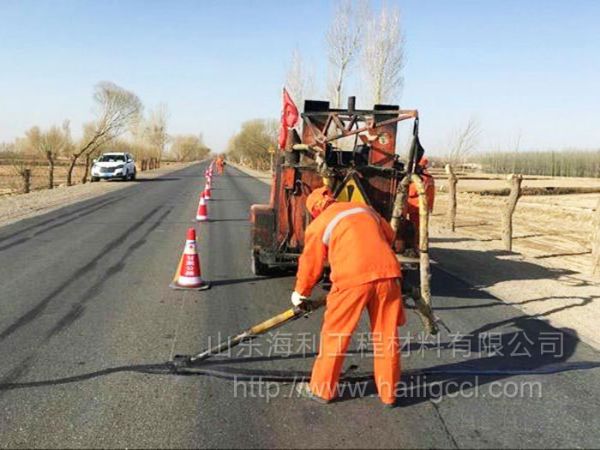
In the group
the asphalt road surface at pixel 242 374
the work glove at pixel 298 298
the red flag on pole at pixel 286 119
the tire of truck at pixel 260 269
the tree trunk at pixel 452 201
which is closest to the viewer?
the asphalt road surface at pixel 242 374

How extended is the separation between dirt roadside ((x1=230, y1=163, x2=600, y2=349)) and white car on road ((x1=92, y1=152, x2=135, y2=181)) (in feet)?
70.0

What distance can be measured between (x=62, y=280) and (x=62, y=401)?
13.7 feet

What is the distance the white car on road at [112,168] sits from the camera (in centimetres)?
3538

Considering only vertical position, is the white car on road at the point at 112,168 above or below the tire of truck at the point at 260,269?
above

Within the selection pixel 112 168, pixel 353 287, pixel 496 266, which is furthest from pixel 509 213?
pixel 112 168

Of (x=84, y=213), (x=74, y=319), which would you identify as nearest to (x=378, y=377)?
(x=74, y=319)

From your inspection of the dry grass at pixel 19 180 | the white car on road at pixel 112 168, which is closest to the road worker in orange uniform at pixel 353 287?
the dry grass at pixel 19 180

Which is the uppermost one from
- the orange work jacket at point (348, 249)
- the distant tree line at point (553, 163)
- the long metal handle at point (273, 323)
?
the distant tree line at point (553, 163)

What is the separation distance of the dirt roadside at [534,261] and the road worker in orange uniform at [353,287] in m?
2.94

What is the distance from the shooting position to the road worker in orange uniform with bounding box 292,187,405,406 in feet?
12.8

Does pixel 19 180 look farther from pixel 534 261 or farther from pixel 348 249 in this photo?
pixel 348 249

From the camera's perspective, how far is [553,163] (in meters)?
56.8

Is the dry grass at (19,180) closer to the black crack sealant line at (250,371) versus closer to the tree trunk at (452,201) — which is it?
the tree trunk at (452,201)

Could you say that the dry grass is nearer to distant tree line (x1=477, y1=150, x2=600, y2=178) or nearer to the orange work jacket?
the orange work jacket
